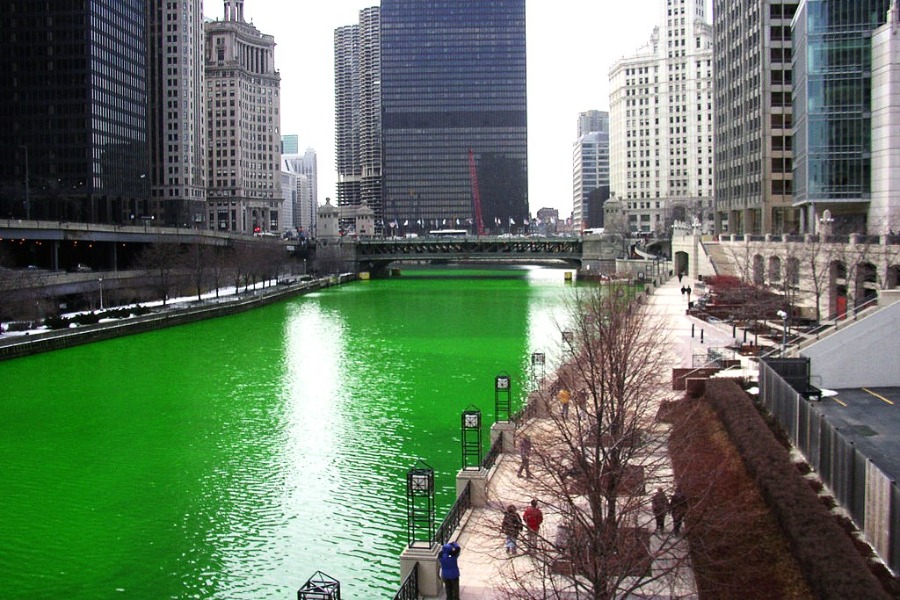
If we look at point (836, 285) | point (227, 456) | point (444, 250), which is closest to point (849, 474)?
point (227, 456)

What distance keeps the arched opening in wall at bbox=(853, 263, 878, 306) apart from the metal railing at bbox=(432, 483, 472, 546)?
35420 millimetres

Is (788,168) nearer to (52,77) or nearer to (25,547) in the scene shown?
(25,547)

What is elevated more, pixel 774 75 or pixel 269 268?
pixel 774 75

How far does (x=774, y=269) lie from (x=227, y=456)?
170 feet

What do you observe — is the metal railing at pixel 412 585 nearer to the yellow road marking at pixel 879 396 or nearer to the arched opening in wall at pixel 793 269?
the yellow road marking at pixel 879 396

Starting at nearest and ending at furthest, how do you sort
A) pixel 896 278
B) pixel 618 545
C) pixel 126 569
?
pixel 618 545 → pixel 126 569 → pixel 896 278

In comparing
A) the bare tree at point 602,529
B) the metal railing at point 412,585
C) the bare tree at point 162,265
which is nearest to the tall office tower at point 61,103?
the bare tree at point 162,265

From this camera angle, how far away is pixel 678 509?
20.3 metres

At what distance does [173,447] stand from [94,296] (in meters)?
62.7

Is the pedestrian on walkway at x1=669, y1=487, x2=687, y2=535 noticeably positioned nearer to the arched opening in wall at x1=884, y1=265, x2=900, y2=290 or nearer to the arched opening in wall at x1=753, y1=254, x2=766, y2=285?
the arched opening in wall at x1=884, y1=265, x2=900, y2=290

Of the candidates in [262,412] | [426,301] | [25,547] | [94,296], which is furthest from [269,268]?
[25,547]

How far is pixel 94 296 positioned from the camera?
93.9 m

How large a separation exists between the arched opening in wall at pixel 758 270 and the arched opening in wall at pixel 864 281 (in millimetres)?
9560

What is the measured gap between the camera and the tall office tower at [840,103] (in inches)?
2761
